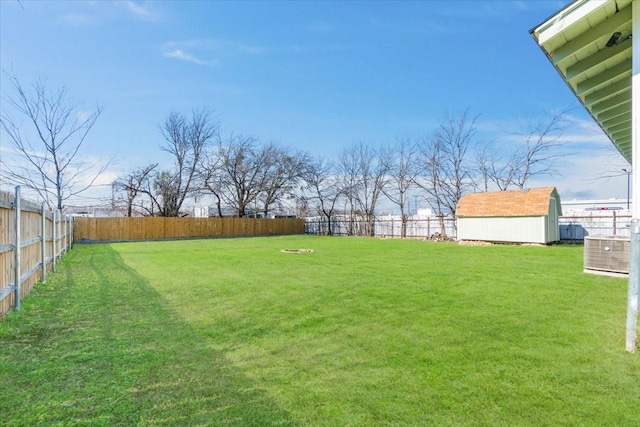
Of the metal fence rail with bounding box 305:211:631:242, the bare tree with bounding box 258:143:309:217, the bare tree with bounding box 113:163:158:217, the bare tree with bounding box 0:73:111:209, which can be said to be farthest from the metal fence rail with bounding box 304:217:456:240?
the bare tree with bounding box 0:73:111:209

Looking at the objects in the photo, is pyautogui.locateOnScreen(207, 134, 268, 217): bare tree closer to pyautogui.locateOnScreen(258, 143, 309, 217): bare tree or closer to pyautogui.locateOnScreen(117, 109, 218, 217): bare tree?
pyautogui.locateOnScreen(258, 143, 309, 217): bare tree

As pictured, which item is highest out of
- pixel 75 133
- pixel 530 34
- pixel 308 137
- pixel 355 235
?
pixel 308 137

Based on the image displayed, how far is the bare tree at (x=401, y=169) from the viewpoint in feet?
85.4

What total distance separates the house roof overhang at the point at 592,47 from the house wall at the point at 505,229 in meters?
13.1

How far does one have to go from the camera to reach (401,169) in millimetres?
26562

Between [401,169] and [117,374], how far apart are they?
84.4ft

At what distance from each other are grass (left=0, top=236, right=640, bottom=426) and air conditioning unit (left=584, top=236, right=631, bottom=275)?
1661mm

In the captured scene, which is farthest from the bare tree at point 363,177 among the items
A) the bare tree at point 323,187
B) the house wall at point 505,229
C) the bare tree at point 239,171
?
the house wall at point 505,229

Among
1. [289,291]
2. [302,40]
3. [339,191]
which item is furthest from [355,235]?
[289,291]

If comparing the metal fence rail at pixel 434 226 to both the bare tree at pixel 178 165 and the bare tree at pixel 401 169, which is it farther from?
the bare tree at pixel 178 165

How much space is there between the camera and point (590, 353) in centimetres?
288

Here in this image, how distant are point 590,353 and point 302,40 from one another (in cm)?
A: 1341

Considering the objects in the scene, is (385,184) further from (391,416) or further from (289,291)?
(391,416)

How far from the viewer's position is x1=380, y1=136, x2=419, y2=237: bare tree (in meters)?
26.0
